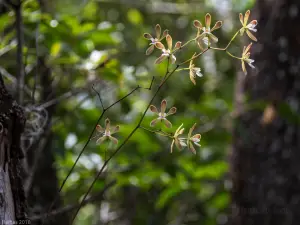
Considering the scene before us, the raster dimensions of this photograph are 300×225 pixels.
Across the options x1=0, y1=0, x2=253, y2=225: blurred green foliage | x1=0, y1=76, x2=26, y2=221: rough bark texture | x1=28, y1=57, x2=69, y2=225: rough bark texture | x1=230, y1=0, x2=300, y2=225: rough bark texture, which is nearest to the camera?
x1=0, y1=76, x2=26, y2=221: rough bark texture

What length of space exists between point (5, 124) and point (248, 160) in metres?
1.89

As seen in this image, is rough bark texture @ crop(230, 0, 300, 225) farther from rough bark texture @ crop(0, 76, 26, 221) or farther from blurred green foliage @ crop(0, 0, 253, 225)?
rough bark texture @ crop(0, 76, 26, 221)

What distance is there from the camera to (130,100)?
264cm

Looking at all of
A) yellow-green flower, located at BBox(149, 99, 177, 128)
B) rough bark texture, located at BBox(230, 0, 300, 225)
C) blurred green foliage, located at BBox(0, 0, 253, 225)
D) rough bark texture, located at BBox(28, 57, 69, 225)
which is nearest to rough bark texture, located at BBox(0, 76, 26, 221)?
yellow-green flower, located at BBox(149, 99, 177, 128)

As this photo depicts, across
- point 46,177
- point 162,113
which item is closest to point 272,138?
point 46,177

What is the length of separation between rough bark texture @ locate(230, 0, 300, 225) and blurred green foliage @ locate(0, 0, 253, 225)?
0.41ft

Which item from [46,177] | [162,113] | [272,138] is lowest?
[272,138]

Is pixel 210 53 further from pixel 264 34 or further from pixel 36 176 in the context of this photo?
pixel 36 176

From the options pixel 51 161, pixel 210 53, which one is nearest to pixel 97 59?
pixel 51 161

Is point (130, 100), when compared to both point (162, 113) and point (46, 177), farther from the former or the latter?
point (162, 113)

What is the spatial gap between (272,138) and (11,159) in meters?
1.87

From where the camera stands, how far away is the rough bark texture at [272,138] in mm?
2695

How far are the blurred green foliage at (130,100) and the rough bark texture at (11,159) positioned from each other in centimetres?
45

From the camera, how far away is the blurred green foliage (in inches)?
77.2
